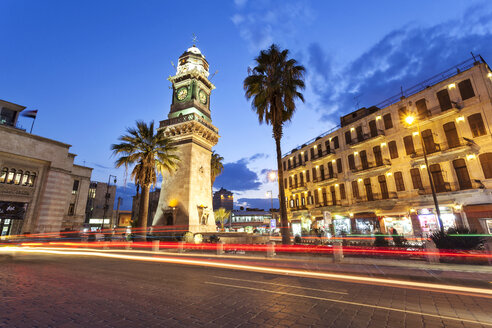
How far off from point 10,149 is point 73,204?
1567 centimetres

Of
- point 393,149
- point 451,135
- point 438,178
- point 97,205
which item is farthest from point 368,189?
point 97,205

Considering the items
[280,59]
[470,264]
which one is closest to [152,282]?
[470,264]

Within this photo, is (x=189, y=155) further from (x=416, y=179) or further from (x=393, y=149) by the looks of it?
(x=416, y=179)

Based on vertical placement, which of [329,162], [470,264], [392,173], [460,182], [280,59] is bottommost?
[470,264]

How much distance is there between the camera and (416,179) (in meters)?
21.6

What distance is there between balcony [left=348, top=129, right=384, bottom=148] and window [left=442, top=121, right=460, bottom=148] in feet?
17.5

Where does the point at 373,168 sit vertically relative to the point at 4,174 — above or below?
below

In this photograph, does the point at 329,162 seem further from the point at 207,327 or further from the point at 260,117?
the point at 207,327

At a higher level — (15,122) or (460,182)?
(15,122)

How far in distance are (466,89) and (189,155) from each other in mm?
28088

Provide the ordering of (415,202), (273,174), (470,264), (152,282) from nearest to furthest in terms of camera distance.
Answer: (152,282)
(470,264)
(415,202)
(273,174)

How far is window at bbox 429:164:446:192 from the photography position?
1972cm

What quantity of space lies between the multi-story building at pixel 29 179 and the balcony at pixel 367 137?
39621 millimetres

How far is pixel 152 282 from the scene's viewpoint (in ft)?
22.9
